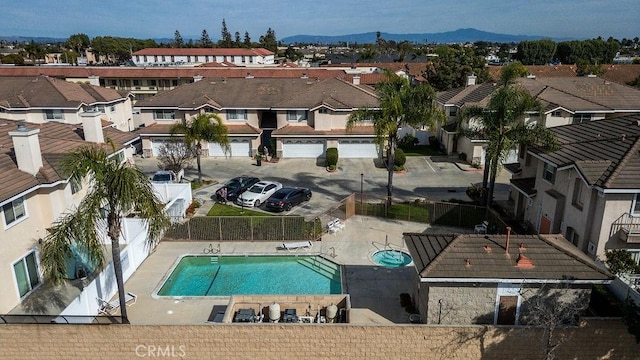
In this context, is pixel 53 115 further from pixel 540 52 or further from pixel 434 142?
pixel 540 52

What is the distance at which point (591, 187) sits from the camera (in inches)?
788

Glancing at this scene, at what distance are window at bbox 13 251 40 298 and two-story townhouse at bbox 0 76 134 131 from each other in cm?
2361

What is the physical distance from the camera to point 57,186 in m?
20.1

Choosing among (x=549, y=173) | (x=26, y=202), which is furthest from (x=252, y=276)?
(x=549, y=173)

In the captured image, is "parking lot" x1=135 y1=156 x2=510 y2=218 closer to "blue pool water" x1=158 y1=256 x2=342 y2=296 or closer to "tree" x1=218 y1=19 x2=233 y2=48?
"blue pool water" x1=158 y1=256 x2=342 y2=296

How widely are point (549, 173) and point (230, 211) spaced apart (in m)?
19.7

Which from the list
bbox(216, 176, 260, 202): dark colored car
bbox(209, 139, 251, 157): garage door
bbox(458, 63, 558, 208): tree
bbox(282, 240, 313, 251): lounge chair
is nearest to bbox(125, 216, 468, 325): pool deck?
bbox(282, 240, 313, 251): lounge chair

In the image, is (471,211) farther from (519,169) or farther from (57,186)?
(57,186)

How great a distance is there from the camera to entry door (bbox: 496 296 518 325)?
16.2 m

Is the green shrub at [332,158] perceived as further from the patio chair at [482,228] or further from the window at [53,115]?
the window at [53,115]

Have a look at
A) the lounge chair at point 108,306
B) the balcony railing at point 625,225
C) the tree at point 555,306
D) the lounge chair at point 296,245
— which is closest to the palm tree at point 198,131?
the lounge chair at point 296,245

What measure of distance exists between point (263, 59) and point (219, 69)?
47.0m

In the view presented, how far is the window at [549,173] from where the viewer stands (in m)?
24.0

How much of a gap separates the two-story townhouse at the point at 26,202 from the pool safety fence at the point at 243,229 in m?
6.05
